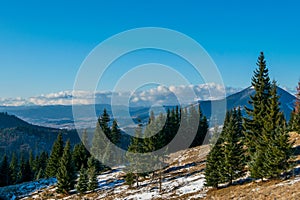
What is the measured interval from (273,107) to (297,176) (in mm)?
11510

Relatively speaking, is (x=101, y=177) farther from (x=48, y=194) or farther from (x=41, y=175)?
(x=41, y=175)

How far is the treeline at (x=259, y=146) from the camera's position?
32.8 meters

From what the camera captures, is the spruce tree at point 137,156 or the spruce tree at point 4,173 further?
the spruce tree at point 4,173

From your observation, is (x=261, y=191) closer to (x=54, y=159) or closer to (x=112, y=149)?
(x=112, y=149)

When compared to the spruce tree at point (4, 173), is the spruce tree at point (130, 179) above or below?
above

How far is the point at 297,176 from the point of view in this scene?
104 ft

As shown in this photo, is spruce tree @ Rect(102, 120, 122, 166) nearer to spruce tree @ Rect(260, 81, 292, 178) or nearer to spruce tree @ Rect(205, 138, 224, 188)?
spruce tree @ Rect(205, 138, 224, 188)

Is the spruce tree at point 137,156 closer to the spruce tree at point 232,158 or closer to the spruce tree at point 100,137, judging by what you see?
the spruce tree at point 232,158

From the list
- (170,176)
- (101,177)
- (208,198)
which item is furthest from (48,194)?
(208,198)

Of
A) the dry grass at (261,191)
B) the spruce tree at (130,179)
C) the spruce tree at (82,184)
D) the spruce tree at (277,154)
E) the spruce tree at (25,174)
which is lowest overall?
the spruce tree at (25,174)

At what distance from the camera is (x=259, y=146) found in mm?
37000

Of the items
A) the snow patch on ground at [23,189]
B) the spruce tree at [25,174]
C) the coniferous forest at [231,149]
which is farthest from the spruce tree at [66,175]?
the spruce tree at [25,174]

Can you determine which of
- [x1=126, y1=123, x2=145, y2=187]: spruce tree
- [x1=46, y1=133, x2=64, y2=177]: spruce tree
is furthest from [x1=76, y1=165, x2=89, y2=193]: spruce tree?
[x1=46, y1=133, x2=64, y2=177]: spruce tree

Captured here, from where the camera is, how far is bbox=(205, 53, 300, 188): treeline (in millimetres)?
32844
